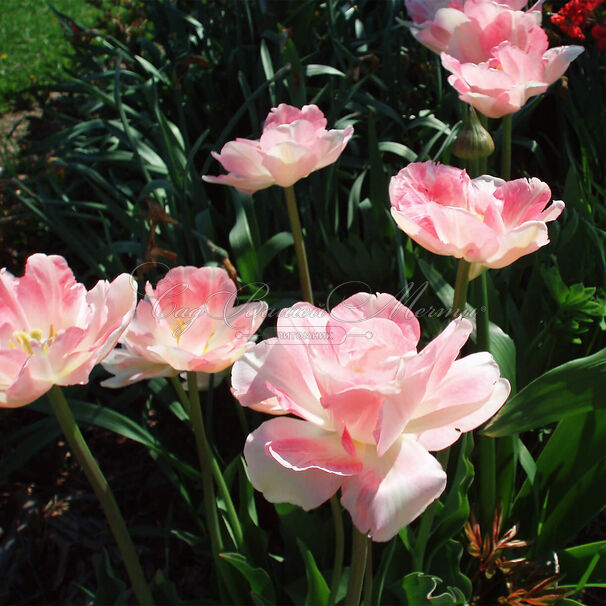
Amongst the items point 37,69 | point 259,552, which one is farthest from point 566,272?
point 37,69

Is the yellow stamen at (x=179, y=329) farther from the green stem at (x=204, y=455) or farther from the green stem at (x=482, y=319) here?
the green stem at (x=482, y=319)

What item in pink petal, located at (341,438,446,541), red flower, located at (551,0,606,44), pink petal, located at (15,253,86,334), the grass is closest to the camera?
pink petal, located at (341,438,446,541)

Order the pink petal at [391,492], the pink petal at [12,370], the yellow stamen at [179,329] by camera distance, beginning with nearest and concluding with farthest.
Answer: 1. the pink petal at [391,492]
2. the pink petal at [12,370]
3. the yellow stamen at [179,329]

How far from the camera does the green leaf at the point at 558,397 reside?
905 mm

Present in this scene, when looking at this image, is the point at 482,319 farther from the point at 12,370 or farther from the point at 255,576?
the point at 12,370

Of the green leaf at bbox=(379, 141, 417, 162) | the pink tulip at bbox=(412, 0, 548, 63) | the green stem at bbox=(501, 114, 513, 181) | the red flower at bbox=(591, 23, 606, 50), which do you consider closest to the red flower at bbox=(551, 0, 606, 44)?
the red flower at bbox=(591, 23, 606, 50)

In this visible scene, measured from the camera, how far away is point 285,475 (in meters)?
0.58

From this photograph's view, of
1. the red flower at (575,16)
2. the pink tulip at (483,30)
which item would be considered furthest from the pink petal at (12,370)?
the red flower at (575,16)

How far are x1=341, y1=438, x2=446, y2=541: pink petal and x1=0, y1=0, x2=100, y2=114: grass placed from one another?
3782mm

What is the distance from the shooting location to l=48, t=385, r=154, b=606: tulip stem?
718mm

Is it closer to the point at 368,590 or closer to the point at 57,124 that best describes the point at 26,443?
the point at 368,590

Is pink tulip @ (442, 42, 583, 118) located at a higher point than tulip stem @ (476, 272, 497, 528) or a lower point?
higher

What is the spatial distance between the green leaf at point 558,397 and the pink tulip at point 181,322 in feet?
1.26

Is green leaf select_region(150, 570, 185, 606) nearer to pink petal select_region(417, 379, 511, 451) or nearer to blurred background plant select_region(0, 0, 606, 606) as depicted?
blurred background plant select_region(0, 0, 606, 606)
